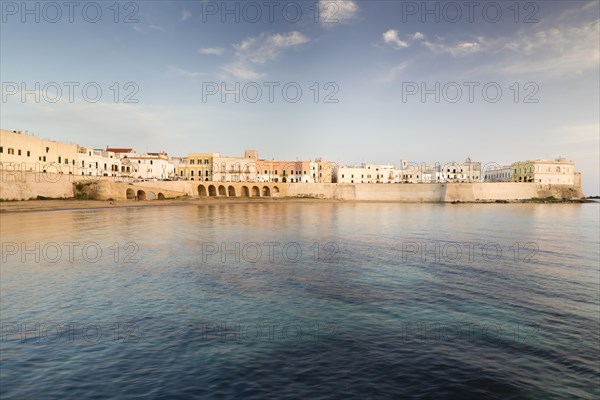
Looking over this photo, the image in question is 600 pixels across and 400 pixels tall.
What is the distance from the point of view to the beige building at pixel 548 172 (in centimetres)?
11825

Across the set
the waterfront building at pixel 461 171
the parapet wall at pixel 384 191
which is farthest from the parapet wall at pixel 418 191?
the waterfront building at pixel 461 171

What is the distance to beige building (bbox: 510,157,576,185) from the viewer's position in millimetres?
118250

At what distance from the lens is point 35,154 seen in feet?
210

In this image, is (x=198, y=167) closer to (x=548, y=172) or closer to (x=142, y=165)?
(x=142, y=165)

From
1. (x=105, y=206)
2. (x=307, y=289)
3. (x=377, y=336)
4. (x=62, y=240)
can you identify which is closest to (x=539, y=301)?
(x=377, y=336)

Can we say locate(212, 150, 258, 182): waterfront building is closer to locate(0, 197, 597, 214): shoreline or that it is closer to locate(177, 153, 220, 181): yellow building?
locate(177, 153, 220, 181): yellow building

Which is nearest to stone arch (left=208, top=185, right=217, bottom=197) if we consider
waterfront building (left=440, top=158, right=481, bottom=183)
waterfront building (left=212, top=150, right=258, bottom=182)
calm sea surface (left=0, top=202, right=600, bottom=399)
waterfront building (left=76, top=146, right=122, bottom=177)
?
waterfront building (left=212, top=150, right=258, bottom=182)

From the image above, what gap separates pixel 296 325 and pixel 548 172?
442 ft

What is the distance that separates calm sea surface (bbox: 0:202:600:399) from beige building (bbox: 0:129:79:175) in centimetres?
4677

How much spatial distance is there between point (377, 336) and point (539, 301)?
711 cm

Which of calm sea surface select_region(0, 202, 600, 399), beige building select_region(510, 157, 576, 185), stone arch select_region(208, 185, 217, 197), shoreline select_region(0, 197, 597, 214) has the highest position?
beige building select_region(510, 157, 576, 185)

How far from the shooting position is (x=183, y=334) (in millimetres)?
10156

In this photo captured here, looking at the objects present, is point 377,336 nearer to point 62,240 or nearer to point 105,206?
point 62,240

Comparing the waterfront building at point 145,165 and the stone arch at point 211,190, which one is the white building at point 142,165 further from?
the stone arch at point 211,190
